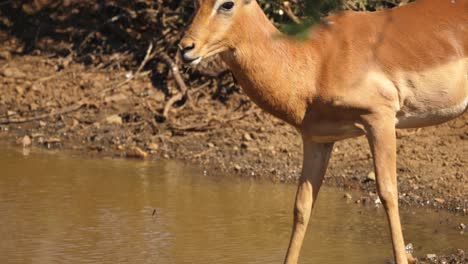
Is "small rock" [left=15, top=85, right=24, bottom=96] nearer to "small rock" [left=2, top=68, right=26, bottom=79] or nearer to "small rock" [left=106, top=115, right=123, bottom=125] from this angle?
"small rock" [left=2, top=68, right=26, bottom=79]

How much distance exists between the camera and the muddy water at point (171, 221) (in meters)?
6.77

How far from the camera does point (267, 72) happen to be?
6328mm

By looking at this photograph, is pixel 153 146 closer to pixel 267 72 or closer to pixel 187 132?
pixel 187 132

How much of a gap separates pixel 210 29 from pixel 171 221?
198cm

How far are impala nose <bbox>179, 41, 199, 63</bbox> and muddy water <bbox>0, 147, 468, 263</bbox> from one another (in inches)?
57.9

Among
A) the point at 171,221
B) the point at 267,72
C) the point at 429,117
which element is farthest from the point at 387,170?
the point at 171,221


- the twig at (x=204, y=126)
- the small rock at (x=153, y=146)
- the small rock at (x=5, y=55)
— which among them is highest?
the small rock at (x=5, y=55)

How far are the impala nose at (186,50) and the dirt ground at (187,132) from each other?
2.67 metres

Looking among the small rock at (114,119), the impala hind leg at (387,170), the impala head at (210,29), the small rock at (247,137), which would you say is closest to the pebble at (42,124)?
the small rock at (114,119)

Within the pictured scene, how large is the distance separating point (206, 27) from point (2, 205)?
108 inches

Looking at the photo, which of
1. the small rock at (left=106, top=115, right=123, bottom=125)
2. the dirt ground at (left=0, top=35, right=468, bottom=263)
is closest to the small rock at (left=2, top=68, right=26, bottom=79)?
the dirt ground at (left=0, top=35, right=468, bottom=263)

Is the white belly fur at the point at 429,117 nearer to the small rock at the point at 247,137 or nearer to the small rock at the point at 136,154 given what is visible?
the small rock at the point at 247,137

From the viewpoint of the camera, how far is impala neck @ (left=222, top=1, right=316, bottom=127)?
20.6 ft

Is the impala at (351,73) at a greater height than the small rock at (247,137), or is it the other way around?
the impala at (351,73)
